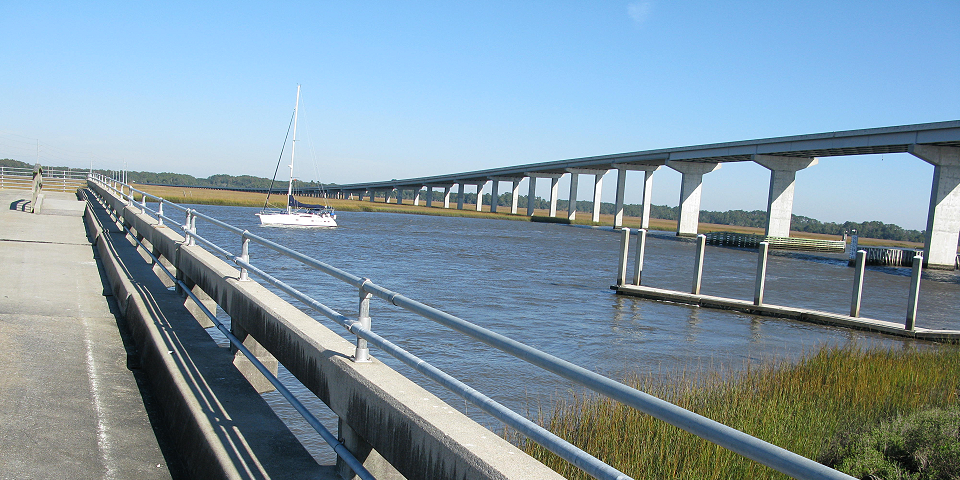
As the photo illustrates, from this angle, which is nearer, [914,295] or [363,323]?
[363,323]

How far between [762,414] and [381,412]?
5.10m

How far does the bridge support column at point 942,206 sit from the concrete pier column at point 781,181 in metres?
15.5

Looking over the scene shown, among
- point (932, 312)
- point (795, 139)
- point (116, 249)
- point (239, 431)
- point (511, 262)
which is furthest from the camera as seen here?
point (795, 139)

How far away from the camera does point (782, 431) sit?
6.74m

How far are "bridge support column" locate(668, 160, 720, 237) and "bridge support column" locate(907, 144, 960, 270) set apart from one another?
100 feet

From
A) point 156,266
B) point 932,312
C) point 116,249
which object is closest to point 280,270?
point 116,249

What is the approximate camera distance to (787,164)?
65.9 meters

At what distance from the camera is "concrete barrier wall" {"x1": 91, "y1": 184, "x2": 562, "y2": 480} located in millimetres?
3225

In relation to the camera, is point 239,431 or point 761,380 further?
point 761,380

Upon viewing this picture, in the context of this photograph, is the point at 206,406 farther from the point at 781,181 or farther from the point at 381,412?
the point at 781,181

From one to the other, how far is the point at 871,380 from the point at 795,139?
55.7 meters

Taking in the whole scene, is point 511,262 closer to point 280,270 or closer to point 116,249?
point 280,270

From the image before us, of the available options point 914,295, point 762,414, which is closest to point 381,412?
point 762,414

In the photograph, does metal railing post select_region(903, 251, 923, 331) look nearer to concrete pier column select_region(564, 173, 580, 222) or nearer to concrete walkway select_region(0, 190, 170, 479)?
concrete walkway select_region(0, 190, 170, 479)
